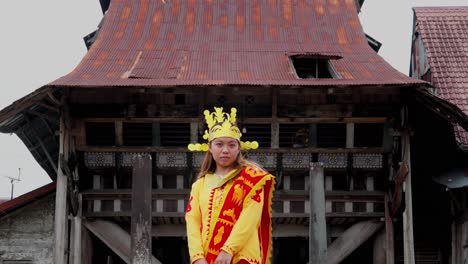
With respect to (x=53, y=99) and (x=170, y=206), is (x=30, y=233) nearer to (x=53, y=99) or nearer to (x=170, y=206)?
(x=170, y=206)

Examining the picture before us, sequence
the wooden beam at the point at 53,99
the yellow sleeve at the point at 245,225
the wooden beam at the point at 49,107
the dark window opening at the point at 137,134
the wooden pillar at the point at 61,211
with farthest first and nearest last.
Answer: the dark window opening at the point at 137,134 → the wooden pillar at the point at 61,211 → the wooden beam at the point at 49,107 → the wooden beam at the point at 53,99 → the yellow sleeve at the point at 245,225

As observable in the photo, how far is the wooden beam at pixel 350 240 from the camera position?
1570 centimetres

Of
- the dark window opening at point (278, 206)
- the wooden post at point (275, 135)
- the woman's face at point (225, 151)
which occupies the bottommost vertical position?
the woman's face at point (225, 151)

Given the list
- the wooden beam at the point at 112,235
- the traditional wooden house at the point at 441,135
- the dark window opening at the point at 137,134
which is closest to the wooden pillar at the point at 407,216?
the traditional wooden house at the point at 441,135

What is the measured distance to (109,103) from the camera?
50.1ft

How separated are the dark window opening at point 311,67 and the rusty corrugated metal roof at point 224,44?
19cm

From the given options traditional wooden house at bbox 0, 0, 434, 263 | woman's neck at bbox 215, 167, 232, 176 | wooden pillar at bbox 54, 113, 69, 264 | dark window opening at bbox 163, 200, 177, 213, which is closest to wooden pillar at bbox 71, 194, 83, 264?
traditional wooden house at bbox 0, 0, 434, 263

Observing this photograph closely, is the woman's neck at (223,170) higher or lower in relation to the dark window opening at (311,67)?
lower

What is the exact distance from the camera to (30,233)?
18000mm

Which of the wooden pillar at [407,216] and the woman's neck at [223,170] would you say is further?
the wooden pillar at [407,216]

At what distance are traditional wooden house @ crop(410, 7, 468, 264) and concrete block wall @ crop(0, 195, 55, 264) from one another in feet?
27.2

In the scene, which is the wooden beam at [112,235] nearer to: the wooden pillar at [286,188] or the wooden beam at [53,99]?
the wooden beam at [53,99]

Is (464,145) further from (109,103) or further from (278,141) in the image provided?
(109,103)

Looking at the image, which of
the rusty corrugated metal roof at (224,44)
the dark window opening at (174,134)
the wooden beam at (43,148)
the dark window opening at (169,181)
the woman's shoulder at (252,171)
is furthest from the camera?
the wooden beam at (43,148)
